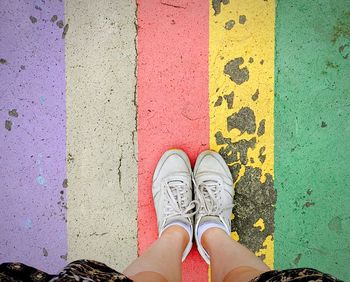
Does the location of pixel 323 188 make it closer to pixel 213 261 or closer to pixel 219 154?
pixel 219 154

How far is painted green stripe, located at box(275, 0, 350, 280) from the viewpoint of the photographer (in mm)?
1627

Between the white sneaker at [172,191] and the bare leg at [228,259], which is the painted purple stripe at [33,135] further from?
the bare leg at [228,259]

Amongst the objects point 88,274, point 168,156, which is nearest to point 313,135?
point 168,156

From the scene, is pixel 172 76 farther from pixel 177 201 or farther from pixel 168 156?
pixel 177 201

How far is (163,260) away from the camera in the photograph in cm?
134

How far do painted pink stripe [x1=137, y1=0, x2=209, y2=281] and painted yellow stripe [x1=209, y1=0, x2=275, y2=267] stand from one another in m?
0.05

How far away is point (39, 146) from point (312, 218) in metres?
1.47

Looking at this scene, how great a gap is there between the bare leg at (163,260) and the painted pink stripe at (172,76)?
413 millimetres

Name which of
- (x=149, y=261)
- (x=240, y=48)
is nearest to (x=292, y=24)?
(x=240, y=48)

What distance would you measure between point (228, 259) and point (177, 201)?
47 centimetres

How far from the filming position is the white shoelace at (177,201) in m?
1.68

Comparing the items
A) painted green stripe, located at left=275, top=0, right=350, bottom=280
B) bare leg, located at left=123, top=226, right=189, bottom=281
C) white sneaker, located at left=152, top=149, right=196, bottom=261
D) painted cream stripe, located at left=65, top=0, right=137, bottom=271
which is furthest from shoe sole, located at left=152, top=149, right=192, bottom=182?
painted green stripe, located at left=275, top=0, right=350, bottom=280

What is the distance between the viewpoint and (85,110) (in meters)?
1.69

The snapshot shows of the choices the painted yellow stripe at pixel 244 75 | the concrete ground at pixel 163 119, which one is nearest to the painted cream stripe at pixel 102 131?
the concrete ground at pixel 163 119
